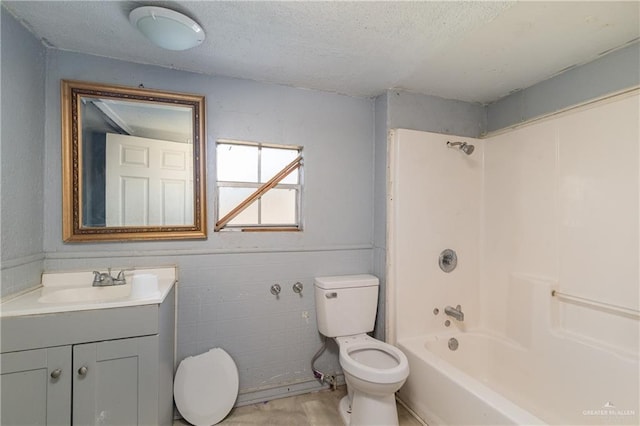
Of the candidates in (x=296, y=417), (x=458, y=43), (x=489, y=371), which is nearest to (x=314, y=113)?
(x=458, y=43)

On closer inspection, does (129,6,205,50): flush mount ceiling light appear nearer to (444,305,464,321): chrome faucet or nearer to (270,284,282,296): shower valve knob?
(270,284,282,296): shower valve knob

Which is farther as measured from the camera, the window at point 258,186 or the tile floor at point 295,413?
the window at point 258,186

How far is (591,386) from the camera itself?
1530 mm

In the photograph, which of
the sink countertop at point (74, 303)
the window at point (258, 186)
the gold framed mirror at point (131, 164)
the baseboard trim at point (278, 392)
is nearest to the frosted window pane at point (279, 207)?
the window at point (258, 186)

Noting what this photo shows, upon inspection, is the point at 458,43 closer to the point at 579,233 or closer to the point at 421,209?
the point at 421,209

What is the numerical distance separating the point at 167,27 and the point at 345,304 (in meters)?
1.81

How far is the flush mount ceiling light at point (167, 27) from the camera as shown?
1.20 metres

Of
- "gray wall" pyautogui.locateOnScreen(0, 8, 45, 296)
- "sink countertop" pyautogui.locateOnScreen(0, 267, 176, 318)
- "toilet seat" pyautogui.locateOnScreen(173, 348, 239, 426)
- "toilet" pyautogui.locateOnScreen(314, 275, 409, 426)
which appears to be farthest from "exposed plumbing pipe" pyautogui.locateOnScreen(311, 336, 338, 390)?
"gray wall" pyautogui.locateOnScreen(0, 8, 45, 296)

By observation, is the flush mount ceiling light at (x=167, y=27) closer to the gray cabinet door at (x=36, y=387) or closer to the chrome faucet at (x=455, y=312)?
the gray cabinet door at (x=36, y=387)

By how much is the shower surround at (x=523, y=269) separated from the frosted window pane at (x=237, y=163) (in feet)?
3.16

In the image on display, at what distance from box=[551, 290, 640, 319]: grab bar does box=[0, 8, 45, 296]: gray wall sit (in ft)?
9.46

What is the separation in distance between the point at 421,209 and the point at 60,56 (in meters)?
2.34

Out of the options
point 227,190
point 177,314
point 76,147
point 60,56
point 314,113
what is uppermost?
point 60,56

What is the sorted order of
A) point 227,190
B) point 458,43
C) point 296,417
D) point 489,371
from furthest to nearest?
point 489,371 < point 227,190 < point 296,417 < point 458,43
